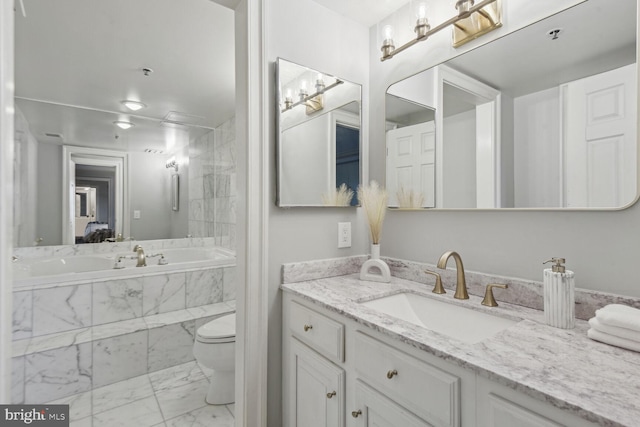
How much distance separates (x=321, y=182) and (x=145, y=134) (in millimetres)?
3086

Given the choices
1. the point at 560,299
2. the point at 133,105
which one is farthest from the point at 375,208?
the point at 133,105

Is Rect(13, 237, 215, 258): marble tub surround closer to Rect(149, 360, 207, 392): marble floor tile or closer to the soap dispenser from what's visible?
Rect(149, 360, 207, 392): marble floor tile

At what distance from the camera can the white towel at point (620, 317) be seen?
29.6 inches

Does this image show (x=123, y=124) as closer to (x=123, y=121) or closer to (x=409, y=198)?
(x=123, y=121)

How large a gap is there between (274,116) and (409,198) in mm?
802

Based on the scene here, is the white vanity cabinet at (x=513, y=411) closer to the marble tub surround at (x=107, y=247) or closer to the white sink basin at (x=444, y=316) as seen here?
the white sink basin at (x=444, y=316)

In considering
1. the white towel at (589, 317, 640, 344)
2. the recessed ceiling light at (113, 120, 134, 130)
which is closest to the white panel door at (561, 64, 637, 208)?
the white towel at (589, 317, 640, 344)

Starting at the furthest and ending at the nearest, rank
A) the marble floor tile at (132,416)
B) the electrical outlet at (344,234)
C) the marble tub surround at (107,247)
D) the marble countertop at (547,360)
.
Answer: the marble tub surround at (107,247) → the marble floor tile at (132,416) → the electrical outlet at (344,234) → the marble countertop at (547,360)

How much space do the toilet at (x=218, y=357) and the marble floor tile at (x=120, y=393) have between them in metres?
0.50

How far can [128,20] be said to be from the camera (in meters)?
1.77

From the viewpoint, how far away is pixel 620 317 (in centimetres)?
77

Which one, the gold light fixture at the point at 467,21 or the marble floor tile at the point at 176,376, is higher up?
the gold light fixture at the point at 467,21

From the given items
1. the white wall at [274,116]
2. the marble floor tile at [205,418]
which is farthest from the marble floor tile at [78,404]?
the white wall at [274,116]

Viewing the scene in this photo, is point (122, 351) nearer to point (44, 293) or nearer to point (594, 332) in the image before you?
point (44, 293)
